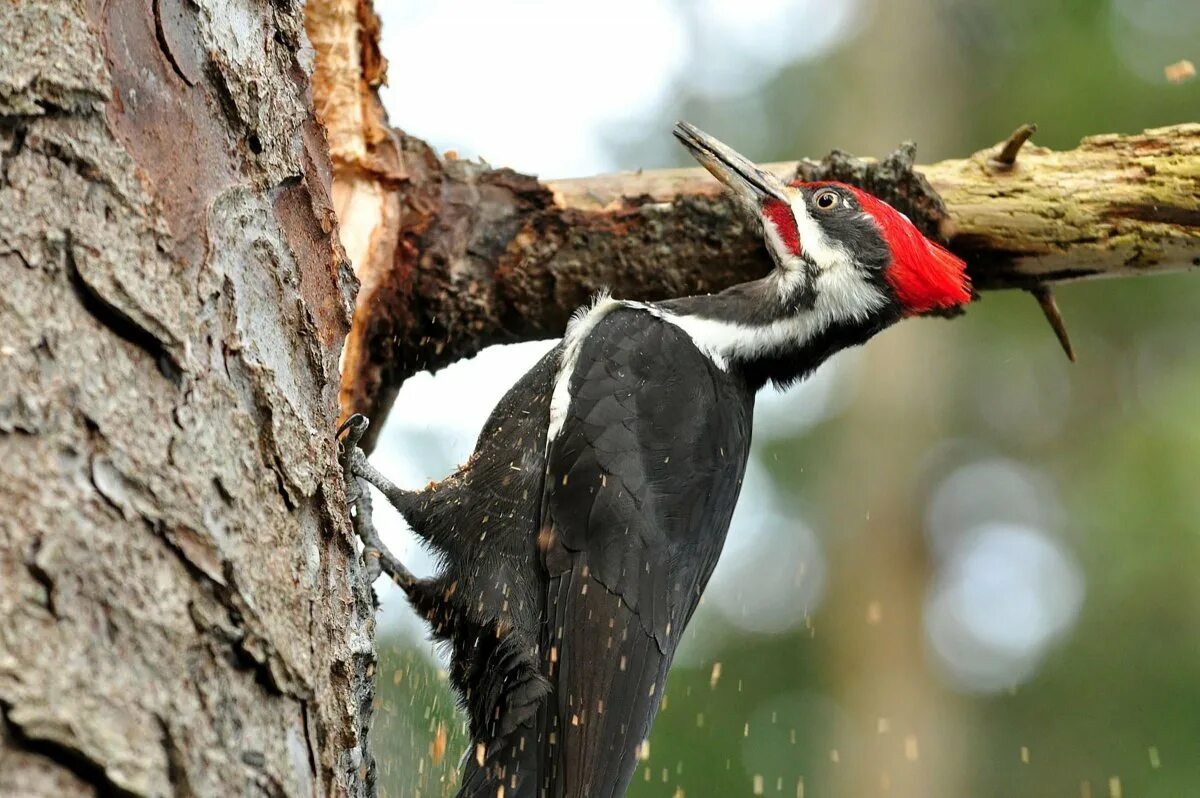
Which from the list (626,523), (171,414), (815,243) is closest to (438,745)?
(626,523)

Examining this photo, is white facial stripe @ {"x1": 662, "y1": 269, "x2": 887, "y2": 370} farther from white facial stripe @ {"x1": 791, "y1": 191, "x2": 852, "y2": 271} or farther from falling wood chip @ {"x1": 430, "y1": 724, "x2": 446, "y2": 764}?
falling wood chip @ {"x1": 430, "y1": 724, "x2": 446, "y2": 764}

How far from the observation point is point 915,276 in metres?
3.51

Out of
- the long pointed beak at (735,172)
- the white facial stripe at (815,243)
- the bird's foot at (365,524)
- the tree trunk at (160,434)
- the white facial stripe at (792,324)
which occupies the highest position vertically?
the long pointed beak at (735,172)

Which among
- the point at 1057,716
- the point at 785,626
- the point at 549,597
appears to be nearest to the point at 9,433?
the point at 549,597

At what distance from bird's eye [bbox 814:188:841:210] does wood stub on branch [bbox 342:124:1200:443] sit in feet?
0.47

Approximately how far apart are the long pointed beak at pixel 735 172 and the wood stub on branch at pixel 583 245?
0.06 m

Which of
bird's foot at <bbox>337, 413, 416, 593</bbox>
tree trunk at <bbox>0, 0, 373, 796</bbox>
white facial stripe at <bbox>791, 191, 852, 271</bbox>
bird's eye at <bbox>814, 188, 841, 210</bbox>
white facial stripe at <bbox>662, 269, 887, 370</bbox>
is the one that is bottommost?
tree trunk at <bbox>0, 0, 373, 796</bbox>

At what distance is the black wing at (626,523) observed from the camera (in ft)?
9.39

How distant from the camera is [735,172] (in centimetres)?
365

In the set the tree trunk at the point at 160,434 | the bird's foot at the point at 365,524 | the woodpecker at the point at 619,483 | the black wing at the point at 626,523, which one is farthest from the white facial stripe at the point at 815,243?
the tree trunk at the point at 160,434

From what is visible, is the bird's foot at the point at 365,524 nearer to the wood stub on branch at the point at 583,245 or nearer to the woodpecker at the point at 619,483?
the woodpecker at the point at 619,483

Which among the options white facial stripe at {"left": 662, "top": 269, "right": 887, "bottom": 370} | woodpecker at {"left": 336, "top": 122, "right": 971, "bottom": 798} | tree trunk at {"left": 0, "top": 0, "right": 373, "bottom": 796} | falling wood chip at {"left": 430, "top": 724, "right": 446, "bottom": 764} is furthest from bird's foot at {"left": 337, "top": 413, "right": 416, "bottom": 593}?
tree trunk at {"left": 0, "top": 0, "right": 373, "bottom": 796}

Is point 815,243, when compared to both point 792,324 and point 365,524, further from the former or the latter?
point 365,524

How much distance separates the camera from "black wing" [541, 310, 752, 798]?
2.86 m
